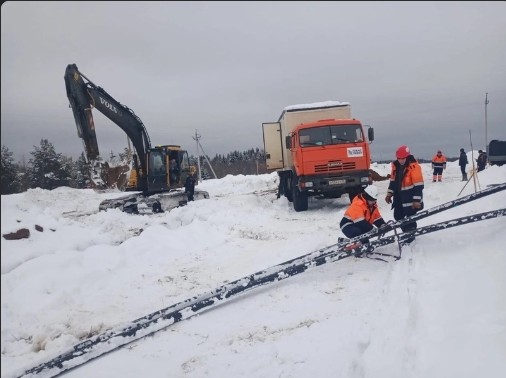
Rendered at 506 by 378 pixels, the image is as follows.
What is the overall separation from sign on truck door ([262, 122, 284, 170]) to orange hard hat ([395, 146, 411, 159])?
7736mm

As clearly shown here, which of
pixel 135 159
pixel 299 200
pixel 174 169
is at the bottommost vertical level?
pixel 299 200

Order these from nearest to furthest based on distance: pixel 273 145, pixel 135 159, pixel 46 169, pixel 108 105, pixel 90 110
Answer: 1. pixel 46 169
2. pixel 90 110
3. pixel 108 105
4. pixel 135 159
5. pixel 273 145

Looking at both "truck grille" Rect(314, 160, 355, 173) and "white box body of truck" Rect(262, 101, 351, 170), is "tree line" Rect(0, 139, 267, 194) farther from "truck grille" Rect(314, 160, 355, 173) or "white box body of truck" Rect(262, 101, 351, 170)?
"white box body of truck" Rect(262, 101, 351, 170)

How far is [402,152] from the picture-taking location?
593cm

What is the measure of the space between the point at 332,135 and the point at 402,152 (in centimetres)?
428

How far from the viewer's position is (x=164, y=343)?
3.35m

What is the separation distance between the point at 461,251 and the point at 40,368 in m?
4.76

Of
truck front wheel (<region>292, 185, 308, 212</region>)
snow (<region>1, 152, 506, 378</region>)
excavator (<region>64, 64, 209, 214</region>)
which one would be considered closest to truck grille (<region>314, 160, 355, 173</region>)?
truck front wheel (<region>292, 185, 308, 212</region>)

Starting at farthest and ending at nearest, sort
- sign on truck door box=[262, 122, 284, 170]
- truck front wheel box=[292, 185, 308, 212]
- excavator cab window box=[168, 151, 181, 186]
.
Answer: sign on truck door box=[262, 122, 284, 170]
truck front wheel box=[292, 185, 308, 212]
excavator cab window box=[168, 151, 181, 186]

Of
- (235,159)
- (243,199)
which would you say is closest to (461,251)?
(235,159)

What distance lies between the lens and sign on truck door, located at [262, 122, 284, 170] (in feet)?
44.8

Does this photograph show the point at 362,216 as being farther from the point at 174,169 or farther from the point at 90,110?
the point at 174,169

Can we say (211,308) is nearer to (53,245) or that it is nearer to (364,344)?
(364,344)

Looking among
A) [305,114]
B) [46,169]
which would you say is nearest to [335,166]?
[305,114]
